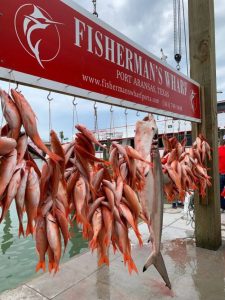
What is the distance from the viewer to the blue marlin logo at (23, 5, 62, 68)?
1.41 metres

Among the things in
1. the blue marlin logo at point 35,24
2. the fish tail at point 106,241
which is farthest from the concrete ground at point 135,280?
the blue marlin logo at point 35,24

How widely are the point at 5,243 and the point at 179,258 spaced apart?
4236 millimetres

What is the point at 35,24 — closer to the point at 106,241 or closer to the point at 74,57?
the point at 74,57

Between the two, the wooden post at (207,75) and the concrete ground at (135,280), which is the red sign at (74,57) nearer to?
the wooden post at (207,75)

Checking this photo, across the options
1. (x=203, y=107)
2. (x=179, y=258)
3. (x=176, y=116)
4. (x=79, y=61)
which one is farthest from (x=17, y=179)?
(x=179, y=258)

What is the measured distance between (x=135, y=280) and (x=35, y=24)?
3241 mm

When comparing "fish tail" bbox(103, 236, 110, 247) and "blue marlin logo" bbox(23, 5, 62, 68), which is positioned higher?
"blue marlin logo" bbox(23, 5, 62, 68)

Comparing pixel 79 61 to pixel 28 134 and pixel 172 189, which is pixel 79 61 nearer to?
pixel 28 134

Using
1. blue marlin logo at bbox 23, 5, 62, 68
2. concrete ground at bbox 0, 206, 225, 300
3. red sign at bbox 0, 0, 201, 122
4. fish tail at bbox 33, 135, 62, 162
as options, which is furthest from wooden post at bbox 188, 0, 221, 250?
fish tail at bbox 33, 135, 62, 162

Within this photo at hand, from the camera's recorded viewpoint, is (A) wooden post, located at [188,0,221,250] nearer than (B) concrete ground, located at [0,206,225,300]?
No

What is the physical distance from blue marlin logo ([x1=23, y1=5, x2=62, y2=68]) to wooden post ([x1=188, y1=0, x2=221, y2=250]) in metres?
2.96

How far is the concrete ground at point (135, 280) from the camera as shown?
318cm

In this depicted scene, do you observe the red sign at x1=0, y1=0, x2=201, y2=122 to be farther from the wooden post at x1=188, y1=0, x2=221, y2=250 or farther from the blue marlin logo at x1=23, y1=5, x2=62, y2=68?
the wooden post at x1=188, y1=0, x2=221, y2=250

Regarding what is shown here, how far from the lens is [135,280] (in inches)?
137
